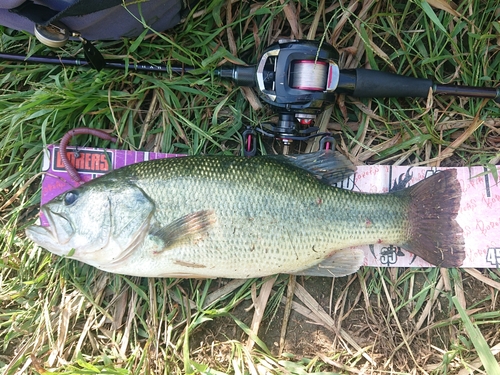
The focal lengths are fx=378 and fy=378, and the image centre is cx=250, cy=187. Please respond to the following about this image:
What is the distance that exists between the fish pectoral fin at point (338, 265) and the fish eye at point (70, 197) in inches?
54.2

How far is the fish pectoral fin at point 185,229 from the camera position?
2.09 meters

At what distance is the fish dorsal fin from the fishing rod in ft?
0.39

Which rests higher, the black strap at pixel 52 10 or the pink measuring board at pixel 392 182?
the black strap at pixel 52 10

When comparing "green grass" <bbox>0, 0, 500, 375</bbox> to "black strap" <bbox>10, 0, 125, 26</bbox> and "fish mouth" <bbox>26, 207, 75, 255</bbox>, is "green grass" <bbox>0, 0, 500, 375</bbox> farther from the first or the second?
"black strap" <bbox>10, 0, 125, 26</bbox>

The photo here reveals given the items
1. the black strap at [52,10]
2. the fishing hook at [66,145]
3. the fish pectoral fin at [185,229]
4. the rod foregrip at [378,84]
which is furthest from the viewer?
the fishing hook at [66,145]

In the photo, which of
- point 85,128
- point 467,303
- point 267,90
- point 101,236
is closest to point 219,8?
point 267,90

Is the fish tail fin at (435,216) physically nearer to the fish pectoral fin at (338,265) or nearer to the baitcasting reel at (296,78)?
the fish pectoral fin at (338,265)

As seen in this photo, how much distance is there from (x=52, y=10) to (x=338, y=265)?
6.86ft

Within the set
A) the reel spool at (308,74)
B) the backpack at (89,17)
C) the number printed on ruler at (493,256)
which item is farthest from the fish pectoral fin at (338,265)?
the backpack at (89,17)

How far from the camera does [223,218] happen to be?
2125mm

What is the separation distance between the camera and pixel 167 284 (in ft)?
8.20

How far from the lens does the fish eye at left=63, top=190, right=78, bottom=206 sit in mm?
2129

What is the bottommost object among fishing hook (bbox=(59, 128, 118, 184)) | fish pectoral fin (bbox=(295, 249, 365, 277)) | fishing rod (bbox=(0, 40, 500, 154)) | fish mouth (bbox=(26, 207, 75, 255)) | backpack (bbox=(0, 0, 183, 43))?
fish pectoral fin (bbox=(295, 249, 365, 277))

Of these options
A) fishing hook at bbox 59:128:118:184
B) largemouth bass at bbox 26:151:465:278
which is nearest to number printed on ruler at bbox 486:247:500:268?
largemouth bass at bbox 26:151:465:278
